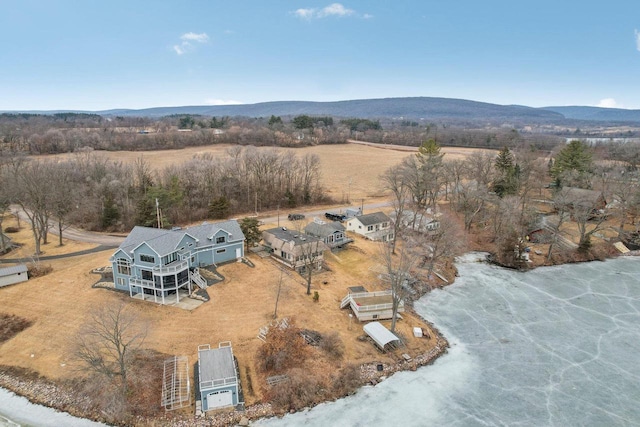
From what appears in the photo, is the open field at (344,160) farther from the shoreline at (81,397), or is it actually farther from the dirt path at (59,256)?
the shoreline at (81,397)

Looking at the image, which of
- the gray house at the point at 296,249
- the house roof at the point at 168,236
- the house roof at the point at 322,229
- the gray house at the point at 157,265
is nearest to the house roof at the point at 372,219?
the house roof at the point at 322,229

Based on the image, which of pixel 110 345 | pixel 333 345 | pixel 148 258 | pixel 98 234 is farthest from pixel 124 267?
pixel 98 234

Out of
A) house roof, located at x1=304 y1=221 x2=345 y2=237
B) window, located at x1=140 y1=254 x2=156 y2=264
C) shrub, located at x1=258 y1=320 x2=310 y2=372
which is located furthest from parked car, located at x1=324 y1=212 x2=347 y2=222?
shrub, located at x1=258 y1=320 x2=310 y2=372

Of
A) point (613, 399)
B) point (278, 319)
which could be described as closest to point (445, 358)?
point (613, 399)

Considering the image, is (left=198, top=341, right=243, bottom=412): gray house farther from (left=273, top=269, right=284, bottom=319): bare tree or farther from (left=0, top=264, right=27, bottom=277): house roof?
(left=0, top=264, right=27, bottom=277): house roof

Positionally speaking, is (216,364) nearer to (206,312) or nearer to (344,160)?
(206,312)

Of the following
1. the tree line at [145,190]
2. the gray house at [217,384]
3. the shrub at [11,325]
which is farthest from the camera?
the tree line at [145,190]
